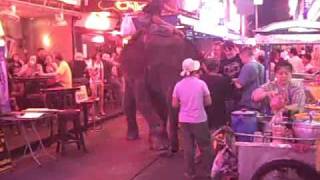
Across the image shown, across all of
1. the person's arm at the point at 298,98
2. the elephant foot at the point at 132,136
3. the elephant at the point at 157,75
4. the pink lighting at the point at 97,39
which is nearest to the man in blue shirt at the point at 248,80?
the elephant at the point at 157,75

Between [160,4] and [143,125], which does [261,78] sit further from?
[143,125]

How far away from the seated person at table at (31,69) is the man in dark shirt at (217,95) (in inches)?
259

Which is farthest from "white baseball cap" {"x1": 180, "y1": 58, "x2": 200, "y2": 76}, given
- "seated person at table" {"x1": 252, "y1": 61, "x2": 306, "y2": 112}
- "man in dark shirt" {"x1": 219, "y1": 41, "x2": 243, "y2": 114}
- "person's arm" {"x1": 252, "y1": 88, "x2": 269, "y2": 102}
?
"man in dark shirt" {"x1": 219, "y1": 41, "x2": 243, "y2": 114}

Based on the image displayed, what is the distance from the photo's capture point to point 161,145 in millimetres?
11383

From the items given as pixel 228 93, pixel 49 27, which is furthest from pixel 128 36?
pixel 49 27

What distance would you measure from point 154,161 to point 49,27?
12.9 meters

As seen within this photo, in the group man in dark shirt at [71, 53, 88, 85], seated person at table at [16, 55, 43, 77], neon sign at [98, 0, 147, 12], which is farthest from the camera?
man in dark shirt at [71, 53, 88, 85]

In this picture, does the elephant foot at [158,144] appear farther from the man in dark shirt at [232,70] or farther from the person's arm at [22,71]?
the person's arm at [22,71]

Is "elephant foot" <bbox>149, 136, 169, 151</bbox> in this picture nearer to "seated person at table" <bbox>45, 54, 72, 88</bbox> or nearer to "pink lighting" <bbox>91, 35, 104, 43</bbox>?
"seated person at table" <bbox>45, 54, 72, 88</bbox>

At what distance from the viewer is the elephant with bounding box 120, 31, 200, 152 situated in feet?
36.7

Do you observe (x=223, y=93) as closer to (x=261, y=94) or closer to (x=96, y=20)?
(x=261, y=94)

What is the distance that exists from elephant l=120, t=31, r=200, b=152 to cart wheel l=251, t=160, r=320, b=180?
14.7 feet

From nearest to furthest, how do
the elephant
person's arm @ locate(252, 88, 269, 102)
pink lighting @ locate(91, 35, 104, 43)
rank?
person's arm @ locate(252, 88, 269, 102) < the elephant < pink lighting @ locate(91, 35, 104, 43)

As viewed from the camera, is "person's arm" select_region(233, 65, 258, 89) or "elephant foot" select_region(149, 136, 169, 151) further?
"elephant foot" select_region(149, 136, 169, 151)
